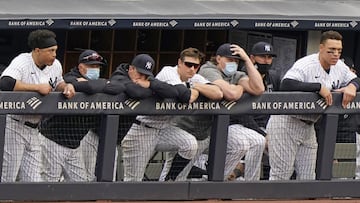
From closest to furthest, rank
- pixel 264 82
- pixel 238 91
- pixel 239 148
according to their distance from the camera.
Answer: pixel 238 91, pixel 239 148, pixel 264 82

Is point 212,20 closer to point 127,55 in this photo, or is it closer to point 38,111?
point 127,55

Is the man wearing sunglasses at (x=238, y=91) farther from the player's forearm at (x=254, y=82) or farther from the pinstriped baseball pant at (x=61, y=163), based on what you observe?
the pinstriped baseball pant at (x=61, y=163)

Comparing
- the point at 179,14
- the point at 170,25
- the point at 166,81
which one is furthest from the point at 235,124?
the point at 179,14

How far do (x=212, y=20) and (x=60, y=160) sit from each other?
5839 millimetres

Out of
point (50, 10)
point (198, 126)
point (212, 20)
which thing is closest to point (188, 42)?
point (212, 20)

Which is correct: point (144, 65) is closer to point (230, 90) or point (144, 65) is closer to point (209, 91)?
point (209, 91)

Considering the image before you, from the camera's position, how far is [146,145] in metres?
9.73

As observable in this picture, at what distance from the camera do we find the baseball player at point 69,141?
9.49 meters

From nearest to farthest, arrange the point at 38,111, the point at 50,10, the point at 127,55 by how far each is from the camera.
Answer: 1. the point at 38,111
2. the point at 50,10
3. the point at 127,55

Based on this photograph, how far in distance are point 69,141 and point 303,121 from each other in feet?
6.16

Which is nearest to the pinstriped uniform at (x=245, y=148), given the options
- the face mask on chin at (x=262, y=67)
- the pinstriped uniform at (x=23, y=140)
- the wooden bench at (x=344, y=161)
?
the wooden bench at (x=344, y=161)

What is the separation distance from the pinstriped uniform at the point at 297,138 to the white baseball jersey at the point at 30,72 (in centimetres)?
170

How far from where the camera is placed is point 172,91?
9.57 metres

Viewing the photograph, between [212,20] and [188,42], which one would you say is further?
[188,42]
